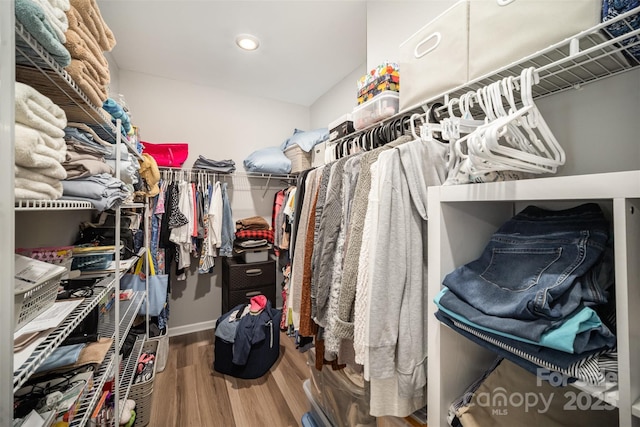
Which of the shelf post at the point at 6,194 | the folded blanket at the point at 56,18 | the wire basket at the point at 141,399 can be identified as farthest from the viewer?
the wire basket at the point at 141,399

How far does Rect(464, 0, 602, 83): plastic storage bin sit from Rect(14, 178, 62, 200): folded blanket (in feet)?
4.00

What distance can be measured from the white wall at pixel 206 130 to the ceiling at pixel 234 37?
0.14 meters

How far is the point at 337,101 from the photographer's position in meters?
2.69

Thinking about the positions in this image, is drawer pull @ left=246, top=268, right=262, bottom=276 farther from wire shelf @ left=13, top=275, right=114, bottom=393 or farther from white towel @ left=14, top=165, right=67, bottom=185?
white towel @ left=14, top=165, right=67, bottom=185

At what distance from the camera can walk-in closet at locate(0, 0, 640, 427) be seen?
468 millimetres

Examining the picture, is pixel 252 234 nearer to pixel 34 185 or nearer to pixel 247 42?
pixel 247 42

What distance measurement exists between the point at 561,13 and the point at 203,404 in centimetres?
240

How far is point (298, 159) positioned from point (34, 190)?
7.05ft

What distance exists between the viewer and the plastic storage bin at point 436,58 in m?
0.82

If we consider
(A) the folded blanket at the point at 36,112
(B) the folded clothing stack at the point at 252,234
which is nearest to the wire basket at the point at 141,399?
(B) the folded clothing stack at the point at 252,234

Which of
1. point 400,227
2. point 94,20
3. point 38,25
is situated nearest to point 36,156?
point 38,25

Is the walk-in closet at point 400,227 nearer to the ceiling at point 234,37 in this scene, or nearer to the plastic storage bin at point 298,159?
the ceiling at point 234,37

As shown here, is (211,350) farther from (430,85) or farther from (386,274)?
(430,85)

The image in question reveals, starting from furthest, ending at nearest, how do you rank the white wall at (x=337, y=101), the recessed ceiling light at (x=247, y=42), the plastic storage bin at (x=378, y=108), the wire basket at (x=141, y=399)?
the white wall at (x=337, y=101) < the recessed ceiling light at (x=247, y=42) < the wire basket at (x=141, y=399) < the plastic storage bin at (x=378, y=108)
